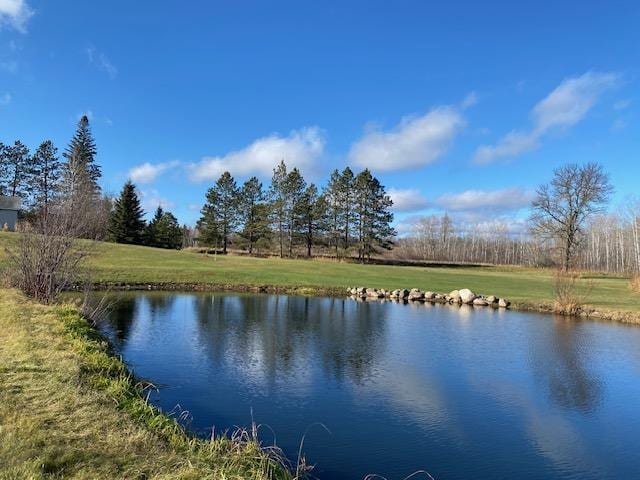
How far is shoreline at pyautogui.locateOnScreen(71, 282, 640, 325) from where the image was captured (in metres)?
23.1

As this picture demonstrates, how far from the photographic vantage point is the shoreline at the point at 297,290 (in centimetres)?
2314

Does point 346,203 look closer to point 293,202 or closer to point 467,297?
point 293,202

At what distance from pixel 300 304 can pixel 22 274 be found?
42.9 feet

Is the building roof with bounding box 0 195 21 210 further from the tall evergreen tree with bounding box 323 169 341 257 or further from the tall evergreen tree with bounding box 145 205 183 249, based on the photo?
the tall evergreen tree with bounding box 323 169 341 257

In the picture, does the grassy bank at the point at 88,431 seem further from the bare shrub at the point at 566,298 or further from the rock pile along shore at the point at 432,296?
the rock pile along shore at the point at 432,296

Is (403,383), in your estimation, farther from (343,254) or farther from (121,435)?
(343,254)

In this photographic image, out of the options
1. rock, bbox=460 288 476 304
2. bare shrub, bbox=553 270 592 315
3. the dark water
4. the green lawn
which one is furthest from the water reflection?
the green lawn

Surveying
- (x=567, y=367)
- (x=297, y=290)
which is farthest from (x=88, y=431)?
(x=297, y=290)

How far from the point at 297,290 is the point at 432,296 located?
8.29 m

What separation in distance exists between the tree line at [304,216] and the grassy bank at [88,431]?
51721mm

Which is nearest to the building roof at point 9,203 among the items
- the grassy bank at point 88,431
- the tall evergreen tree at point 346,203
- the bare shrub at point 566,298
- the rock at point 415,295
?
the tall evergreen tree at point 346,203

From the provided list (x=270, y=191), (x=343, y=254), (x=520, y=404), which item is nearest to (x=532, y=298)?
(x=520, y=404)

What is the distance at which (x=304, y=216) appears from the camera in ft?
199

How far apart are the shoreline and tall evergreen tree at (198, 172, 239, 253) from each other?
114ft
